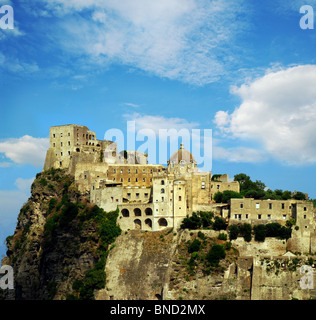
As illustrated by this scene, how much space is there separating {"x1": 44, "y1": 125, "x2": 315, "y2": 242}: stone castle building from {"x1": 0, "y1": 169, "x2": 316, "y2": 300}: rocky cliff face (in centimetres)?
224

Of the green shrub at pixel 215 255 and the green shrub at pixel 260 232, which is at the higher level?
the green shrub at pixel 260 232

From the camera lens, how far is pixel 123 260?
89.6m

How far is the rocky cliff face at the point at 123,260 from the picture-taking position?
80.0 meters

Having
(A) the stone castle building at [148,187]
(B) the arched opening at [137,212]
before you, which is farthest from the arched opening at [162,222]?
(B) the arched opening at [137,212]

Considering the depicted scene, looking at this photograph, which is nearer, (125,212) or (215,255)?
(215,255)

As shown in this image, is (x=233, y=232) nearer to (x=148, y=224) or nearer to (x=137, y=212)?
(x=148, y=224)

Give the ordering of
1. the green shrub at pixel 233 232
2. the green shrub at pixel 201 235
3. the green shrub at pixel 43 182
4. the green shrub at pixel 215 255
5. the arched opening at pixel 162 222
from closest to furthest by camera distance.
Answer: the green shrub at pixel 215 255, the green shrub at pixel 233 232, the green shrub at pixel 201 235, the arched opening at pixel 162 222, the green shrub at pixel 43 182

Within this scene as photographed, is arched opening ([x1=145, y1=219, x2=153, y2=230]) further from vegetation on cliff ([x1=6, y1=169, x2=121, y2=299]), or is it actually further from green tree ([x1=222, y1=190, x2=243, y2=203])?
green tree ([x1=222, y1=190, x2=243, y2=203])

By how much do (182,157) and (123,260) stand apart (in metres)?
21.1

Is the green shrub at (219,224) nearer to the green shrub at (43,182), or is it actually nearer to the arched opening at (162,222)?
the arched opening at (162,222)

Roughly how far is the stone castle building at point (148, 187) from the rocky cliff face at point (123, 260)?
7.36 feet

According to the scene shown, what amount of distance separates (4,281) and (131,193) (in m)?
30.5

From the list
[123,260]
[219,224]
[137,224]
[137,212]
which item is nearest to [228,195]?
[219,224]
